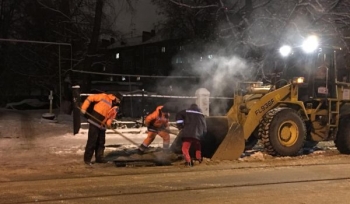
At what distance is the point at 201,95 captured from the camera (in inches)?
653

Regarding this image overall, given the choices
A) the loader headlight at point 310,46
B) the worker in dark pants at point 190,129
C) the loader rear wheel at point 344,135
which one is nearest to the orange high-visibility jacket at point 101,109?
the worker in dark pants at point 190,129

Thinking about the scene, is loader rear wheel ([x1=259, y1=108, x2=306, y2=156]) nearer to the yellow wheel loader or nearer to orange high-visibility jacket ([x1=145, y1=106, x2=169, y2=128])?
the yellow wheel loader

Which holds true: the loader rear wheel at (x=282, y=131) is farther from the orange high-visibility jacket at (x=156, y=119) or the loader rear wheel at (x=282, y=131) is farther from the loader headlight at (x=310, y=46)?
the orange high-visibility jacket at (x=156, y=119)

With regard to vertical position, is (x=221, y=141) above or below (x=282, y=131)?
below

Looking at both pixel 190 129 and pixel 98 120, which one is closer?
pixel 98 120

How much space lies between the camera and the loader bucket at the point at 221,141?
34.8 ft

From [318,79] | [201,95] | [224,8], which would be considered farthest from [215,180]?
[224,8]

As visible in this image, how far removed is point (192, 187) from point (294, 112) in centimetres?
484

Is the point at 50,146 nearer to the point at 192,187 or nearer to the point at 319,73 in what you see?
the point at 192,187

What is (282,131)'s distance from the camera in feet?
37.1

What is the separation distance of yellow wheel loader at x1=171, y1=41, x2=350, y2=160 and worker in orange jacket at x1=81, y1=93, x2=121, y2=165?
2710 mm

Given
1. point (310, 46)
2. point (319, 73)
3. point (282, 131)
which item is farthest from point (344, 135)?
point (310, 46)

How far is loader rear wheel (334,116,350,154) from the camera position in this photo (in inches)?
475

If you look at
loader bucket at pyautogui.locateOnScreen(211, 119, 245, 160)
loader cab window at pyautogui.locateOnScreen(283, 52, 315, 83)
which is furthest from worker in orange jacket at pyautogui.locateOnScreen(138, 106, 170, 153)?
loader cab window at pyautogui.locateOnScreen(283, 52, 315, 83)
